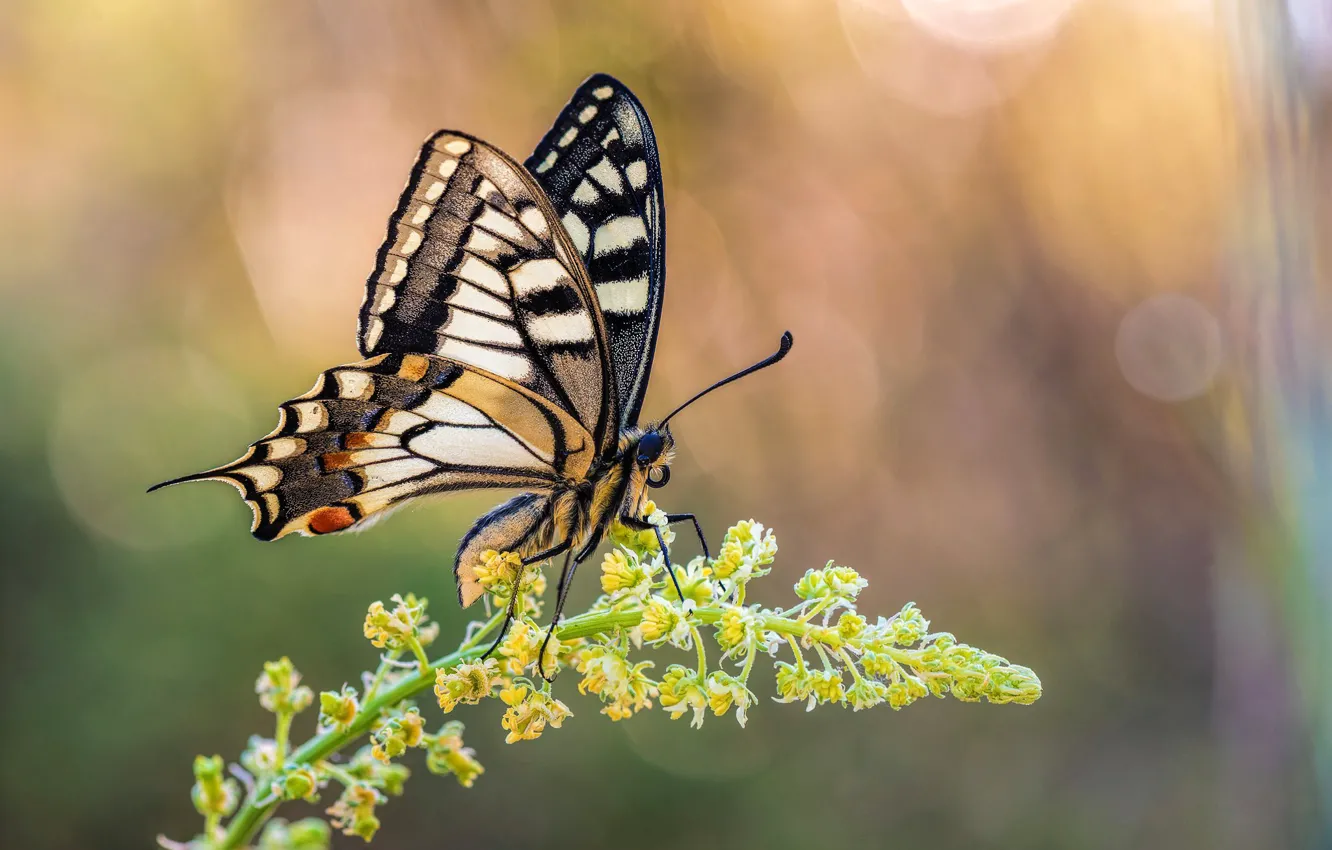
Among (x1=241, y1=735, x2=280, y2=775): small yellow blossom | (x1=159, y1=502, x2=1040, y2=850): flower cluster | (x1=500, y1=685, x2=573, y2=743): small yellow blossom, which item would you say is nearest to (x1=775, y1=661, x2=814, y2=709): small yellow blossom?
(x1=159, y1=502, x2=1040, y2=850): flower cluster

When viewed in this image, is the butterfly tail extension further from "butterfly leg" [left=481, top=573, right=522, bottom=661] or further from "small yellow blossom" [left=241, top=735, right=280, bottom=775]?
"small yellow blossom" [left=241, top=735, right=280, bottom=775]

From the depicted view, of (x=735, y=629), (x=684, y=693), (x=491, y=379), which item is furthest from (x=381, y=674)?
(x=491, y=379)

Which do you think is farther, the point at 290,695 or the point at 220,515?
the point at 220,515

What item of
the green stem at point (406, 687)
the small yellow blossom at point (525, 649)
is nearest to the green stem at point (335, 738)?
the green stem at point (406, 687)

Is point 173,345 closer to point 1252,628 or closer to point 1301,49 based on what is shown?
point 1301,49

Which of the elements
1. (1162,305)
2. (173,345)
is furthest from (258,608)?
(1162,305)
